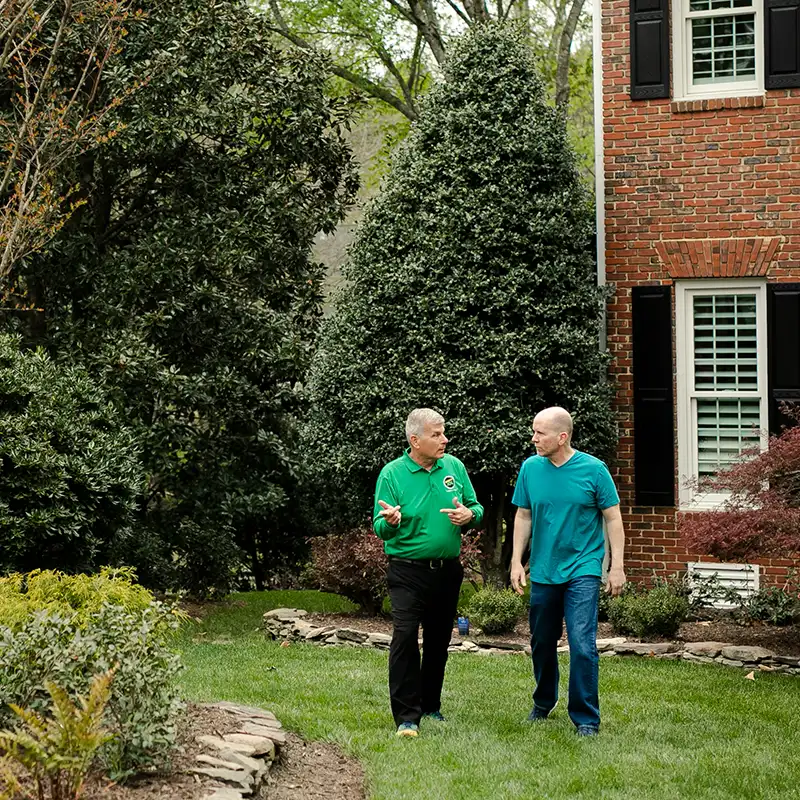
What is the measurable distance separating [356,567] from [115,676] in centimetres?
584

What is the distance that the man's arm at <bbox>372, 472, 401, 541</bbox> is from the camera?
6.84m

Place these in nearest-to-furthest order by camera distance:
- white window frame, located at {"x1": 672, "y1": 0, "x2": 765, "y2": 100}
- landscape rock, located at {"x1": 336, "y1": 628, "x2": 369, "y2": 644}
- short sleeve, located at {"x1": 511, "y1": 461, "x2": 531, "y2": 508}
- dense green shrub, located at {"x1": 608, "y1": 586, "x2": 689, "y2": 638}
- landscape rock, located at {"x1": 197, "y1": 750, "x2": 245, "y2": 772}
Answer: landscape rock, located at {"x1": 197, "y1": 750, "x2": 245, "y2": 772} < short sleeve, located at {"x1": 511, "y1": 461, "x2": 531, "y2": 508} < dense green shrub, located at {"x1": 608, "y1": 586, "x2": 689, "y2": 638} < landscape rock, located at {"x1": 336, "y1": 628, "x2": 369, "y2": 644} < white window frame, located at {"x1": 672, "y1": 0, "x2": 765, "y2": 100}

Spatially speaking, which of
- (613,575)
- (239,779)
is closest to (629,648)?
(613,575)

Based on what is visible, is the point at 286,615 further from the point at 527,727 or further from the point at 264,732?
the point at 264,732

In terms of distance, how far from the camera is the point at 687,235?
12125 millimetres

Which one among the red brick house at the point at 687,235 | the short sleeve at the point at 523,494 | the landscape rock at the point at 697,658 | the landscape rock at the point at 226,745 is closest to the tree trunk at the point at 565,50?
the red brick house at the point at 687,235

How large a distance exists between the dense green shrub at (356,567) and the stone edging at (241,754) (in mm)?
4102

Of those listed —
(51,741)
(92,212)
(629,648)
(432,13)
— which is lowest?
(629,648)

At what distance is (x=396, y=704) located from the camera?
699 centimetres

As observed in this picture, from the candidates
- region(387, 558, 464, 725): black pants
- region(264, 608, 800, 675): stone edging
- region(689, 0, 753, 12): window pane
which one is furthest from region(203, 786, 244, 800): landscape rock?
region(689, 0, 753, 12): window pane

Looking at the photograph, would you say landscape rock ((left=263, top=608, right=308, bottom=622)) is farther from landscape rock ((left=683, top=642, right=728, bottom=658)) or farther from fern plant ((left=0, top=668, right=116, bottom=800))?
fern plant ((left=0, top=668, right=116, bottom=800))

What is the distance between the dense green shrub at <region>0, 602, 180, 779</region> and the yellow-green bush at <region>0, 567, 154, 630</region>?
0.19 m

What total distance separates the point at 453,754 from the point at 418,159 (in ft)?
23.0

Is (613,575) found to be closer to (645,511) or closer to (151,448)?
(645,511)
